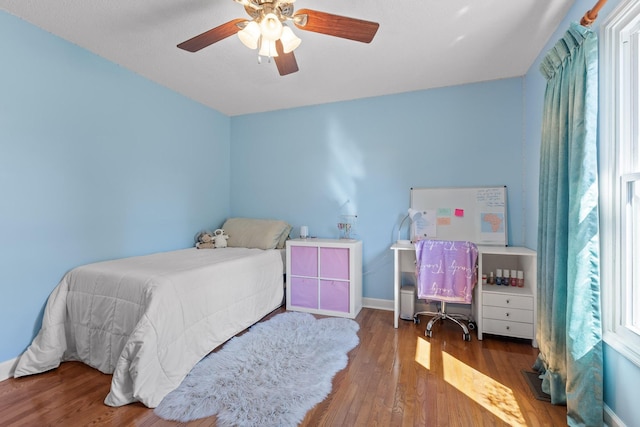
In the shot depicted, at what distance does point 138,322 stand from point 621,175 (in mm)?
2787

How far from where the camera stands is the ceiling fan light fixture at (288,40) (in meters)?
1.67

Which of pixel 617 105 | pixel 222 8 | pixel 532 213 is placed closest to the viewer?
pixel 617 105

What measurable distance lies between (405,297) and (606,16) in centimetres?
249

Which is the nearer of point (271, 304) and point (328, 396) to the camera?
point (328, 396)

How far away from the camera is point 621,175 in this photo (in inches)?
58.0

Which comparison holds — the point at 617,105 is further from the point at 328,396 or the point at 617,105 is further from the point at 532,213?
the point at 328,396

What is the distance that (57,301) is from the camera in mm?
2178

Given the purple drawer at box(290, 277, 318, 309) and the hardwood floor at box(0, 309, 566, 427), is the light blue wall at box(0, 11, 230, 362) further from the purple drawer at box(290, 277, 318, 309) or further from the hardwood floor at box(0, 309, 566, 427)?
the purple drawer at box(290, 277, 318, 309)

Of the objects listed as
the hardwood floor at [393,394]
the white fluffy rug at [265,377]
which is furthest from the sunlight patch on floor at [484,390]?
the white fluffy rug at [265,377]

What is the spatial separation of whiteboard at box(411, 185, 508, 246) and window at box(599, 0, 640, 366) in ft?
4.84

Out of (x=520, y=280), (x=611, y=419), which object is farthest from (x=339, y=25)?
(x=520, y=280)

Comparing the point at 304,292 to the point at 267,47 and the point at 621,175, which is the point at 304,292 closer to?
the point at 267,47

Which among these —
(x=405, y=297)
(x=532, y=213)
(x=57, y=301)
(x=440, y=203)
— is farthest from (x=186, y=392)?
(x=532, y=213)

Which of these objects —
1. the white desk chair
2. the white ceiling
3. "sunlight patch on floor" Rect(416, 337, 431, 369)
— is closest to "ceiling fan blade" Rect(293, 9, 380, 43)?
the white ceiling
